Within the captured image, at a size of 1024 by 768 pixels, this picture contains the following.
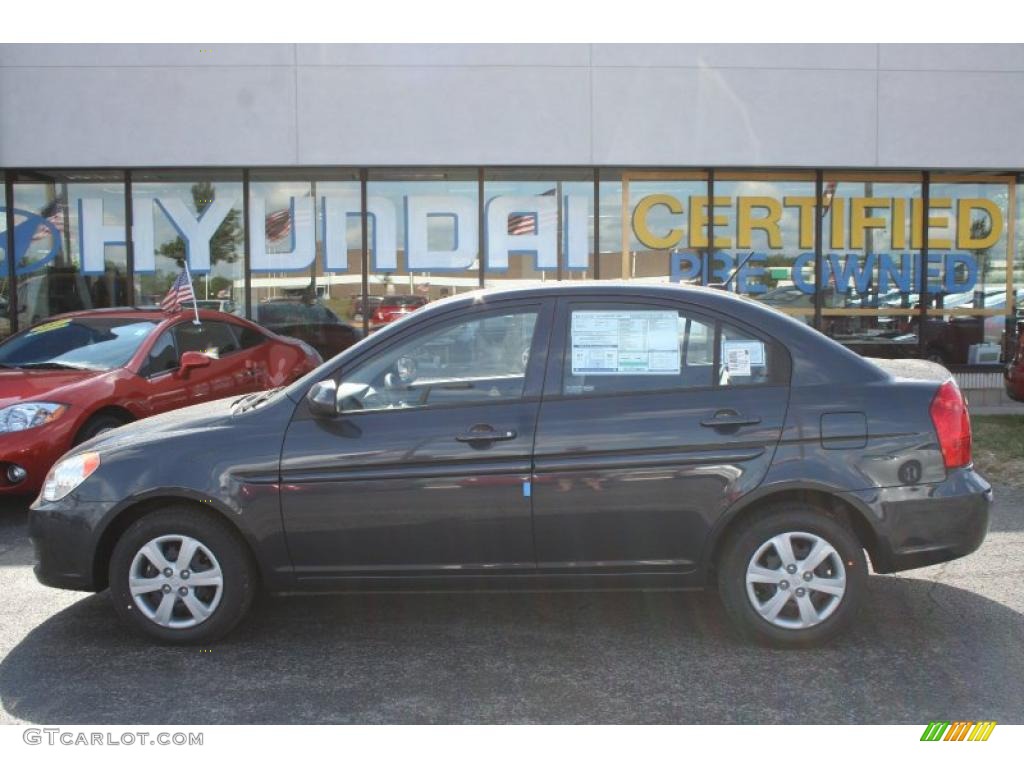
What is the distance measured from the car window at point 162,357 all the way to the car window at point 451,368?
4.11 metres

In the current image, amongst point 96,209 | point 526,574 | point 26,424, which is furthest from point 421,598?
point 96,209

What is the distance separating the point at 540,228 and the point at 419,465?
358 inches

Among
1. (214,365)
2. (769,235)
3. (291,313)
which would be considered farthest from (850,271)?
(214,365)

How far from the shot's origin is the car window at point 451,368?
4559 millimetres

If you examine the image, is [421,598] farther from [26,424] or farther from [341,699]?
[26,424]

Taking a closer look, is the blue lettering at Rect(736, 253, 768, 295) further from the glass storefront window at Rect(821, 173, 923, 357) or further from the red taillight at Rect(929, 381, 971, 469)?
the red taillight at Rect(929, 381, 971, 469)

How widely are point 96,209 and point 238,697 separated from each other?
10.6 m

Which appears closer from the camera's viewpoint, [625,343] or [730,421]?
[730,421]

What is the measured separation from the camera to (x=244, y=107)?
40.5 ft

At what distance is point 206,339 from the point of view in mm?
8922

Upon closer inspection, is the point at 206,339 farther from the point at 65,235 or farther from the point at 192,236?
the point at 65,235

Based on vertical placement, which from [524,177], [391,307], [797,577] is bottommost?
[797,577]

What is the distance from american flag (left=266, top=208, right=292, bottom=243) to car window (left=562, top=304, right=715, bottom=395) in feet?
30.3

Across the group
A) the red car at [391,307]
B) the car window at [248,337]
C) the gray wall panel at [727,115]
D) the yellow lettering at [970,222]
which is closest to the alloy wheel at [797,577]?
the car window at [248,337]
